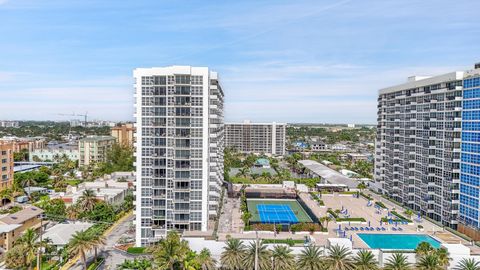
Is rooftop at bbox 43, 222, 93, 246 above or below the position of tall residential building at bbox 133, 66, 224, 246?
below

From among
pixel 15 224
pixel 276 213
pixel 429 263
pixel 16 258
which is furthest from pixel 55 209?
pixel 429 263

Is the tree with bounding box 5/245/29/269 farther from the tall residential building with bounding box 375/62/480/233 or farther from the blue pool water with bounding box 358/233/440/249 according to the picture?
the tall residential building with bounding box 375/62/480/233

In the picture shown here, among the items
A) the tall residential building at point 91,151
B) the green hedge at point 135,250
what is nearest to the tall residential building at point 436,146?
the green hedge at point 135,250

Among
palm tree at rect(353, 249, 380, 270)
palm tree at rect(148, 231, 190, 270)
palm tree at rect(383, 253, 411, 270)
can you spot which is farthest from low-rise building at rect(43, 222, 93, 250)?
palm tree at rect(383, 253, 411, 270)

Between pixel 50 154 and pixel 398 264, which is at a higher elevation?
pixel 50 154

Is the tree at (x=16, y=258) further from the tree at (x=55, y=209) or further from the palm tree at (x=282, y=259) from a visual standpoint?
the palm tree at (x=282, y=259)

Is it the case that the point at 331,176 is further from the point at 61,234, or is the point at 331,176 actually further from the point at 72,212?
the point at 61,234
